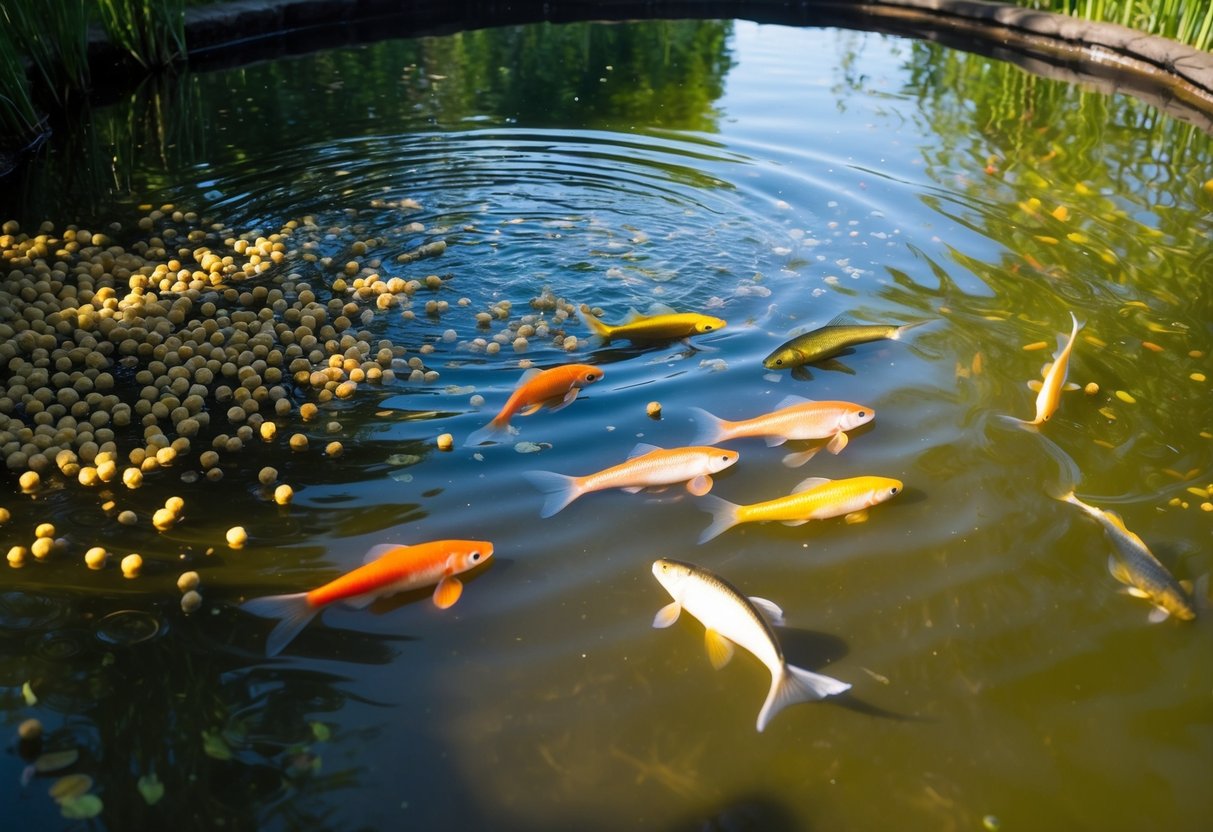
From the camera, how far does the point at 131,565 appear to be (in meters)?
3.16

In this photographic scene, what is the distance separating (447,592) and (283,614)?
0.51m

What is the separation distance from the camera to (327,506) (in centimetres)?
354

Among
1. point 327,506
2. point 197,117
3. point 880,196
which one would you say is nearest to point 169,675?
point 327,506

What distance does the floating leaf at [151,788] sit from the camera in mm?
2410

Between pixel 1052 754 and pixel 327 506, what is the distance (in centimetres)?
254

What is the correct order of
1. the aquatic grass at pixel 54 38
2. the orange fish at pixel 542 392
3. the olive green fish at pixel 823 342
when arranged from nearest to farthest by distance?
the orange fish at pixel 542 392, the olive green fish at pixel 823 342, the aquatic grass at pixel 54 38

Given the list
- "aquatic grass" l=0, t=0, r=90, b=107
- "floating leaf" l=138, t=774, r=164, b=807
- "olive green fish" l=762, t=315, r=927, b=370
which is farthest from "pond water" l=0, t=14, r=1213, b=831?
"aquatic grass" l=0, t=0, r=90, b=107

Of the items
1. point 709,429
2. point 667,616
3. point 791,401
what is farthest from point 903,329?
point 667,616

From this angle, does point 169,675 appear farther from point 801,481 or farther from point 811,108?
point 811,108

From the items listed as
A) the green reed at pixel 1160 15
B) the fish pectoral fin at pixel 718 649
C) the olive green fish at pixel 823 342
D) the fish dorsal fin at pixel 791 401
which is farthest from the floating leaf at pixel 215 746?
the green reed at pixel 1160 15

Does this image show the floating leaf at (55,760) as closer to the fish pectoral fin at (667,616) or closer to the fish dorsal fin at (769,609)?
the fish pectoral fin at (667,616)

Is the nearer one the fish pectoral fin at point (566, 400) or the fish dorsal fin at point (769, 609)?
the fish dorsal fin at point (769, 609)

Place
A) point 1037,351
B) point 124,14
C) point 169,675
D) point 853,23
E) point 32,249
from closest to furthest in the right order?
point 169,675 → point 1037,351 → point 32,249 → point 124,14 → point 853,23

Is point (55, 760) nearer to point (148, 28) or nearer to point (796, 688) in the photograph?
point (796, 688)
